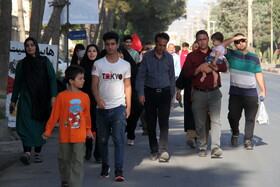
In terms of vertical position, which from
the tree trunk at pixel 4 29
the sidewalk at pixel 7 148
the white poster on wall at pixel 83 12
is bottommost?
the sidewalk at pixel 7 148

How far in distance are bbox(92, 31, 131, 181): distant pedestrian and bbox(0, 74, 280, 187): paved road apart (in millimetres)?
516

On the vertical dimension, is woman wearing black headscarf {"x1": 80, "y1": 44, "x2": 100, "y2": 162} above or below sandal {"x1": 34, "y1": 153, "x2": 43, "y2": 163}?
above

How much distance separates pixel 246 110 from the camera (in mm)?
11383

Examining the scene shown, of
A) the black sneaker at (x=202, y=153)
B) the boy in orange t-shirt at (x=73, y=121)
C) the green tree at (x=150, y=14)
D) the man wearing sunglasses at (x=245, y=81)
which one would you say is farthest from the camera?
the green tree at (x=150, y=14)

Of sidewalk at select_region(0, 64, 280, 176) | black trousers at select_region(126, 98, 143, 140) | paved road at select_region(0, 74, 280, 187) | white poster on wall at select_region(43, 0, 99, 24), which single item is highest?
white poster on wall at select_region(43, 0, 99, 24)

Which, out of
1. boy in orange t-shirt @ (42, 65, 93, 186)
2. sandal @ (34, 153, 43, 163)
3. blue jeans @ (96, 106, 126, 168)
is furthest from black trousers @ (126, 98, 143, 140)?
boy in orange t-shirt @ (42, 65, 93, 186)

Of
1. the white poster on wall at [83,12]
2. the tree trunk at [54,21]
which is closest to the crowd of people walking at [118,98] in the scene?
the tree trunk at [54,21]

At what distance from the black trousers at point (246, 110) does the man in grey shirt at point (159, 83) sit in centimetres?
164

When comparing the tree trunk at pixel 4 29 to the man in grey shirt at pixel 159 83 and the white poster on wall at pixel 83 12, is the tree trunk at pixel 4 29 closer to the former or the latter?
the man in grey shirt at pixel 159 83

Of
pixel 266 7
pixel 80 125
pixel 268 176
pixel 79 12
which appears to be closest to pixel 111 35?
pixel 80 125

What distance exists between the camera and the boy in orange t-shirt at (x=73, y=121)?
751 centimetres

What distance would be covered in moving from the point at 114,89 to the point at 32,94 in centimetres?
182

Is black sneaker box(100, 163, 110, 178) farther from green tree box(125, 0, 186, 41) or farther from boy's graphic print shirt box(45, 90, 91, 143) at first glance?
green tree box(125, 0, 186, 41)

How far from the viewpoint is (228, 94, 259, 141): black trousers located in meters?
11.2
